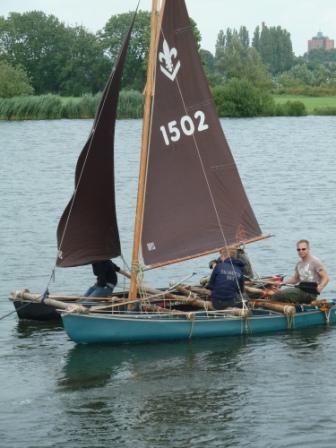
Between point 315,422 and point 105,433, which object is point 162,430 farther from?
point 315,422

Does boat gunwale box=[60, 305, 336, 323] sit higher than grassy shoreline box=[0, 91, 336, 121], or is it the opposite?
grassy shoreline box=[0, 91, 336, 121]

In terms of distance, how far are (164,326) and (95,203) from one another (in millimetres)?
3065

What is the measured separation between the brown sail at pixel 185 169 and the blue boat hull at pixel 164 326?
1.38 meters

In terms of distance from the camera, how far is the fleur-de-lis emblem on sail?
22.7m

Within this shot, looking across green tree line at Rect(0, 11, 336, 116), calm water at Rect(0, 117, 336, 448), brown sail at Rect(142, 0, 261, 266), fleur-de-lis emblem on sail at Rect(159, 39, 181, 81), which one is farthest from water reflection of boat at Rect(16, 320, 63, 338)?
green tree line at Rect(0, 11, 336, 116)

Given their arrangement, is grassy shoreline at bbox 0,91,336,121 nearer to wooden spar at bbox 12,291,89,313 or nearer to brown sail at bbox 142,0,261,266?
wooden spar at bbox 12,291,89,313

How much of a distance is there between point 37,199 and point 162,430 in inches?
1307

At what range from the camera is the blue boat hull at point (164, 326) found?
73.5 ft

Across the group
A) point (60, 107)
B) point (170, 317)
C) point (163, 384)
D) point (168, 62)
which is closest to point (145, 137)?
point (168, 62)

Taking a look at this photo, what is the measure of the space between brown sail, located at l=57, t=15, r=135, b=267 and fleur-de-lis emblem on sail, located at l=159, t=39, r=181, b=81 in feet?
3.09

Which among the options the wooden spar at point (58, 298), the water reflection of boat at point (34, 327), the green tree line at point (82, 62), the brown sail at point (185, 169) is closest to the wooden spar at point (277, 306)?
the brown sail at point (185, 169)

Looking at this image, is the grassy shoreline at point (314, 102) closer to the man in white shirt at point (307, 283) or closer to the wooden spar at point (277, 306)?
the man in white shirt at point (307, 283)

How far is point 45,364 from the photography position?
22188 mm

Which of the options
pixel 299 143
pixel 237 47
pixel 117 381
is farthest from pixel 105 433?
pixel 237 47
